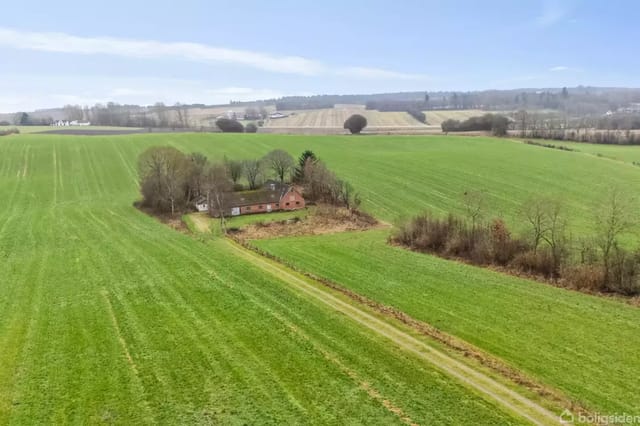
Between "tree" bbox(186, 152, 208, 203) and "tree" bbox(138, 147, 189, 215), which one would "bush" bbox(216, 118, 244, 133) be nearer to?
"tree" bbox(186, 152, 208, 203)

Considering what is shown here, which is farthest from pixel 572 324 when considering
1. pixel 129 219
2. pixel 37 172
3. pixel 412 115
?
pixel 412 115

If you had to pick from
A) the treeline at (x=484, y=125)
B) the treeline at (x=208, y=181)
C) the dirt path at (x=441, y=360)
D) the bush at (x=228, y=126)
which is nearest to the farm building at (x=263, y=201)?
the treeline at (x=208, y=181)

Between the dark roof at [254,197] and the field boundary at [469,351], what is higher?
the dark roof at [254,197]

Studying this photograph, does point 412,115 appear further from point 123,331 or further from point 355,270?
point 123,331

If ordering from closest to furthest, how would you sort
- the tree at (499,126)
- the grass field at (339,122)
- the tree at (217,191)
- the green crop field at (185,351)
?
the green crop field at (185,351), the tree at (217,191), the tree at (499,126), the grass field at (339,122)

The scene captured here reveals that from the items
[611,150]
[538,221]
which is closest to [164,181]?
[538,221]

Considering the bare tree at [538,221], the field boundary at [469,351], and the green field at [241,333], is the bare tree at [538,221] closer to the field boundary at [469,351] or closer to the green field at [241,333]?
the green field at [241,333]

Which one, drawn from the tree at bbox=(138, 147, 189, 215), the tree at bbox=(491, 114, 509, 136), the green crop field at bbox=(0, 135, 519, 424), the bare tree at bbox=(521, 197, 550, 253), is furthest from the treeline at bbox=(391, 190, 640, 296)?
the tree at bbox=(491, 114, 509, 136)
